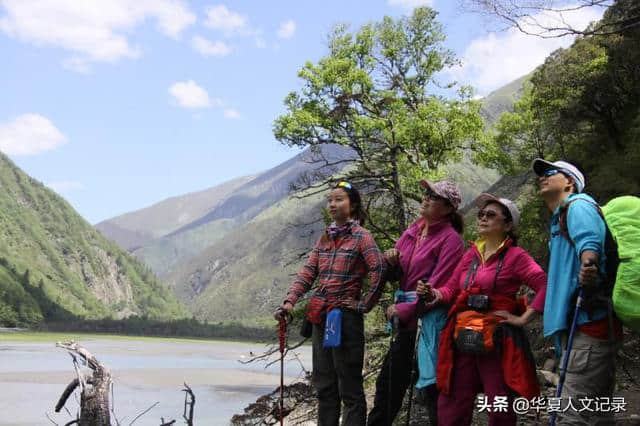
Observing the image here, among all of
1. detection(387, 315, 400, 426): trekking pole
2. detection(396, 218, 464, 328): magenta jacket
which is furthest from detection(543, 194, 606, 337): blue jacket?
detection(387, 315, 400, 426): trekking pole

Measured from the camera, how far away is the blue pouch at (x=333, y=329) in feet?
16.0

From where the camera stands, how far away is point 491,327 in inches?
167

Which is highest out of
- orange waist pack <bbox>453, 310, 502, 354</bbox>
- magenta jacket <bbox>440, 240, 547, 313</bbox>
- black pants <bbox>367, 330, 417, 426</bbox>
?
magenta jacket <bbox>440, 240, 547, 313</bbox>

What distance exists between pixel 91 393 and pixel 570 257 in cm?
769

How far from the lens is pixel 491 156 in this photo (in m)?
20.3

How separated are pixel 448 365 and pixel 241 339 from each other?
124 meters

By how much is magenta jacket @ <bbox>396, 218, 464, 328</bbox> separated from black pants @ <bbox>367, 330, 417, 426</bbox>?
0.17 meters

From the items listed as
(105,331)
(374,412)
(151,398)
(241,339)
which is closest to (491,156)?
(374,412)

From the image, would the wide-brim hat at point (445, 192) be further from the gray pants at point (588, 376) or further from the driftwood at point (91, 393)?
the driftwood at point (91, 393)

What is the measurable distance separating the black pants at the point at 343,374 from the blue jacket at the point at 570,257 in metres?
1.48

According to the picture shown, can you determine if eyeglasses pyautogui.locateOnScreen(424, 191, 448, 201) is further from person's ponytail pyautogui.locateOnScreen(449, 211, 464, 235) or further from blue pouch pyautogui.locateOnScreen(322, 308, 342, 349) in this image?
blue pouch pyautogui.locateOnScreen(322, 308, 342, 349)

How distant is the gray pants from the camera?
365cm

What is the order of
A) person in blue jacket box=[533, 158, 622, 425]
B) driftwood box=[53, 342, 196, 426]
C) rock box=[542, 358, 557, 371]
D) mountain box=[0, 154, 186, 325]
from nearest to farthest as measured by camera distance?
1. person in blue jacket box=[533, 158, 622, 425]
2. driftwood box=[53, 342, 196, 426]
3. rock box=[542, 358, 557, 371]
4. mountain box=[0, 154, 186, 325]

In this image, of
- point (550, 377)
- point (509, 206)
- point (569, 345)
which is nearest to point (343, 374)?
point (509, 206)
